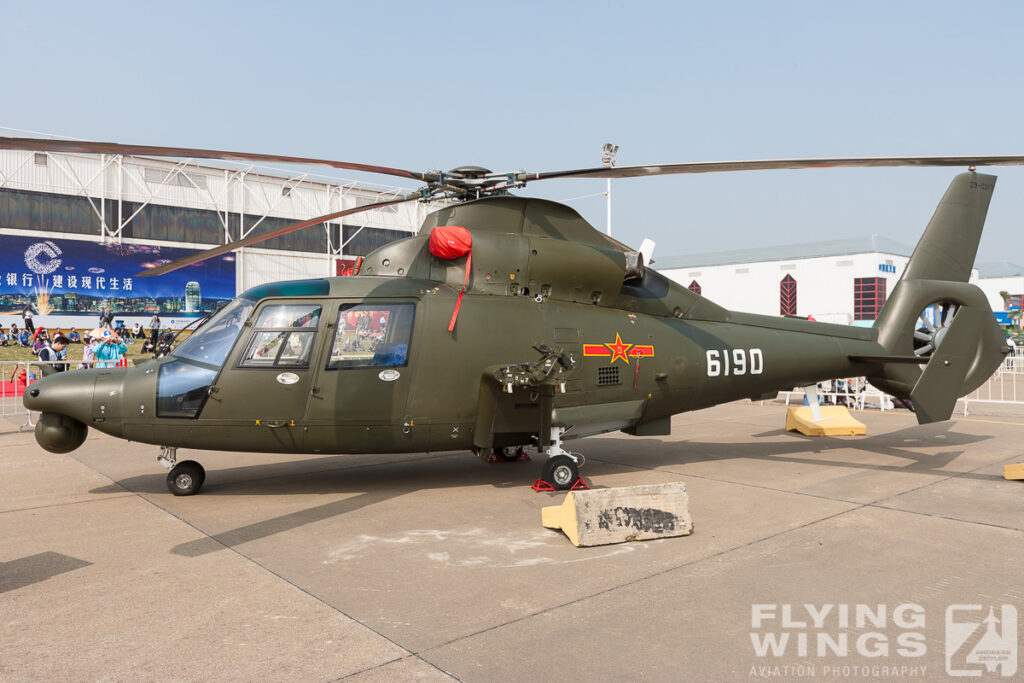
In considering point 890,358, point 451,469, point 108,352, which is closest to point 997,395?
point 890,358

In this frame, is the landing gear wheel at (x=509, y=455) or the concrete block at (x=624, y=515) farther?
the landing gear wheel at (x=509, y=455)

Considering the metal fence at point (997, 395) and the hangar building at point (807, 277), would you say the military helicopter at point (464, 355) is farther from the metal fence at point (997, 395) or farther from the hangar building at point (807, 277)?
the hangar building at point (807, 277)

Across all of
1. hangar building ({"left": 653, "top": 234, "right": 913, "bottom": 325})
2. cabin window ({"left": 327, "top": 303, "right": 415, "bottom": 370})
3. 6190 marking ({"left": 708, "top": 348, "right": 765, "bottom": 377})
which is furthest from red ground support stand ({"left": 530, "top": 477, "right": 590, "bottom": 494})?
hangar building ({"left": 653, "top": 234, "right": 913, "bottom": 325})

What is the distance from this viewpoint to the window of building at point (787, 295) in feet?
206

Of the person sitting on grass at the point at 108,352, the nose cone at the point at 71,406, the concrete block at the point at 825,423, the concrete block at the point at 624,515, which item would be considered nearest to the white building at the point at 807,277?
the concrete block at the point at 825,423

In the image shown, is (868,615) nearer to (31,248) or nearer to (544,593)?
(544,593)

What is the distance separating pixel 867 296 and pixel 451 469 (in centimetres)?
5806

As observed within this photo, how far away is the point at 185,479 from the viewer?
25.2 ft

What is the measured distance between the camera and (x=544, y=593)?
4703mm

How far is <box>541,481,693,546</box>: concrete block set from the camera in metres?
5.79

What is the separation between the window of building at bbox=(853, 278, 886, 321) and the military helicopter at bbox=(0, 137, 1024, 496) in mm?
53465

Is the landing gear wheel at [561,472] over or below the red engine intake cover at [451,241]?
below

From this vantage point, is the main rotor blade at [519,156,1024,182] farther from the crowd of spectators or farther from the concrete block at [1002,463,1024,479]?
the crowd of spectators

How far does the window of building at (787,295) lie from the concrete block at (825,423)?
53.8 metres
